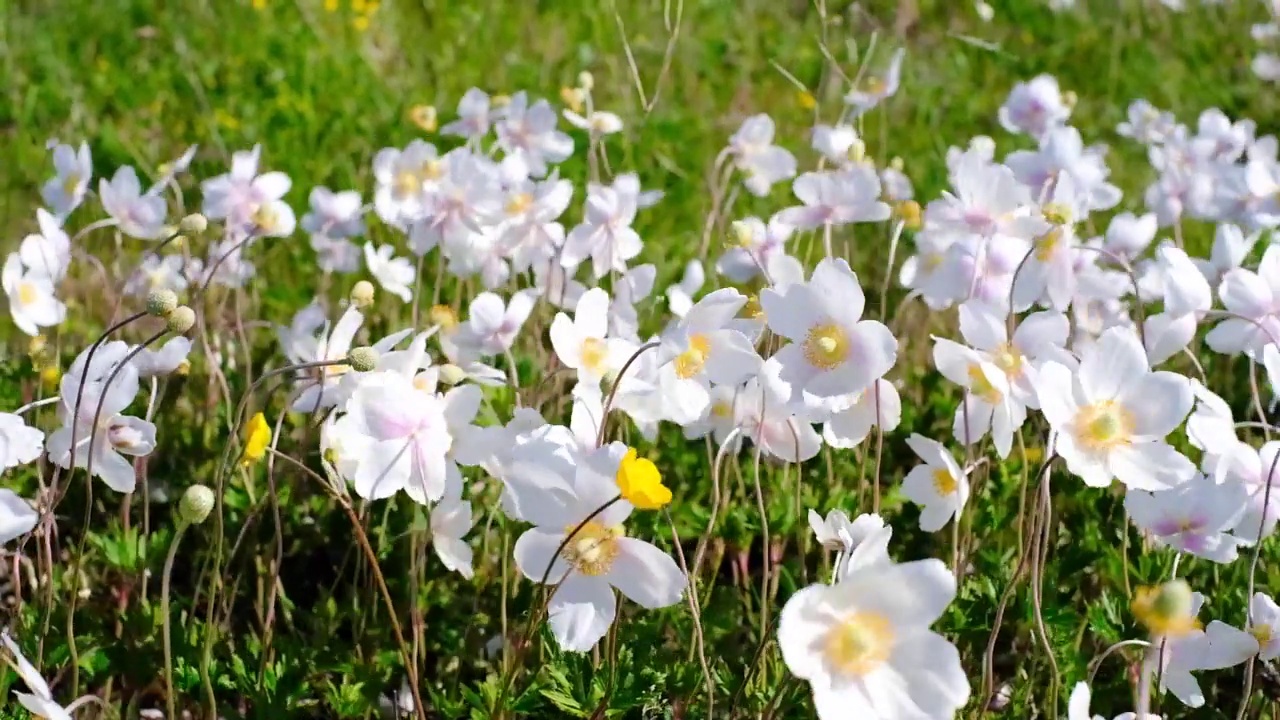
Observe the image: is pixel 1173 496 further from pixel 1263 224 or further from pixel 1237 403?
pixel 1237 403

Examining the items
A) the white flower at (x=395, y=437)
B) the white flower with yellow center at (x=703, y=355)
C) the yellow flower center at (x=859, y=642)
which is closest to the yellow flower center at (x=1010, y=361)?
the white flower with yellow center at (x=703, y=355)

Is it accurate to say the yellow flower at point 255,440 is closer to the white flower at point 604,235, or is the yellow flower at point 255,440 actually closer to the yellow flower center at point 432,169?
the white flower at point 604,235

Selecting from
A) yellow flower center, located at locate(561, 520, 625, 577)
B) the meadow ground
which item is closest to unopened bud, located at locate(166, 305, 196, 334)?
the meadow ground

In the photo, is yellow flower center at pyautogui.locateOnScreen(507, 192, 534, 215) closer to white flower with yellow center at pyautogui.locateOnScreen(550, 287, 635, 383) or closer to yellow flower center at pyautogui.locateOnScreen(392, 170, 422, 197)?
yellow flower center at pyautogui.locateOnScreen(392, 170, 422, 197)

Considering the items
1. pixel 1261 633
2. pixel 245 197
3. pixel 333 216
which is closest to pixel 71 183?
pixel 245 197

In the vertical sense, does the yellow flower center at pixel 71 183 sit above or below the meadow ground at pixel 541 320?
above

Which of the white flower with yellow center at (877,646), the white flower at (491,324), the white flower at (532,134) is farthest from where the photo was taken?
the white flower at (532,134)
